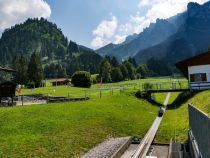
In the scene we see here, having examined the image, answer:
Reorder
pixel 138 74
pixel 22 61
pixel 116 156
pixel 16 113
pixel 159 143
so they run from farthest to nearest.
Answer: pixel 138 74 < pixel 22 61 < pixel 16 113 < pixel 159 143 < pixel 116 156

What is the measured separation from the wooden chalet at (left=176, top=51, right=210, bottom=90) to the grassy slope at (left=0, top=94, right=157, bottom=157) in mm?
18908

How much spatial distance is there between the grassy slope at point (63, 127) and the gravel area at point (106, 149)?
669 millimetres

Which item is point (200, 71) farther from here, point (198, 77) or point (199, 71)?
point (198, 77)

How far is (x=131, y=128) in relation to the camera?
31.9 meters

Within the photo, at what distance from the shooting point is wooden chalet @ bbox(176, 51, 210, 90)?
56.3 meters

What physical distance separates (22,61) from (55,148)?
109 m

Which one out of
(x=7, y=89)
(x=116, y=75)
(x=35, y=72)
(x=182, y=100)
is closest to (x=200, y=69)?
(x=182, y=100)

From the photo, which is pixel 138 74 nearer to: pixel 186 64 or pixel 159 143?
pixel 186 64

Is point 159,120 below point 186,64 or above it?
below

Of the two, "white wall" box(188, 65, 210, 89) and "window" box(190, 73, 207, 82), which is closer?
"white wall" box(188, 65, 210, 89)

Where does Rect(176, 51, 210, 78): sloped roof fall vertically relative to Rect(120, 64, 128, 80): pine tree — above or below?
below

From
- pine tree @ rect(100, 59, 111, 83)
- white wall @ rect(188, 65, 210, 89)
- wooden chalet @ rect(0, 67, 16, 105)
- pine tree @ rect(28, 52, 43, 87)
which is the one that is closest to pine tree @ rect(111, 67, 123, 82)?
pine tree @ rect(100, 59, 111, 83)

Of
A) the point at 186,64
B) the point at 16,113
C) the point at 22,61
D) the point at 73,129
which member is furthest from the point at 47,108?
the point at 22,61

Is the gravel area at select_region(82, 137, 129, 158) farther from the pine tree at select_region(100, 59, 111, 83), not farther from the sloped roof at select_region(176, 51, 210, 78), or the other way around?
the pine tree at select_region(100, 59, 111, 83)
